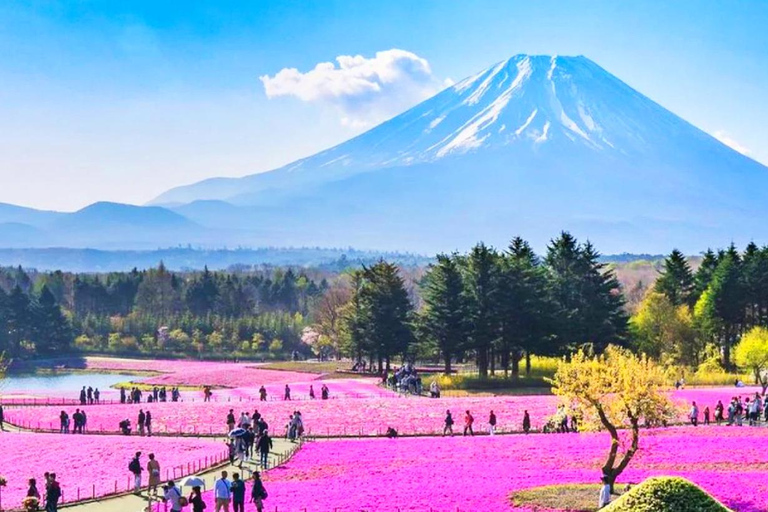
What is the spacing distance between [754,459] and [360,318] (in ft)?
188

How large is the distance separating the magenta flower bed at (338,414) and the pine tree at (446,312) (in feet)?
61.4

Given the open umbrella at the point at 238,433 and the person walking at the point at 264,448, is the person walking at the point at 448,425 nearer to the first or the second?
the person walking at the point at 264,448

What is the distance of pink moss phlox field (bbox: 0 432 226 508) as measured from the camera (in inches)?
1534

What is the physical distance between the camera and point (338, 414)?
56656 mm

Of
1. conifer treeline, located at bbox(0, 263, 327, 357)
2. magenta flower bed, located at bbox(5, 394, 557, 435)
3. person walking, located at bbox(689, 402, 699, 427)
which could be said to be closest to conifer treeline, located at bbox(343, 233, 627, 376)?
magenta flower bed, located at bbox(5, 394, 557, 435)

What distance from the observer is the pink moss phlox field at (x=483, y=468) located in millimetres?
32812

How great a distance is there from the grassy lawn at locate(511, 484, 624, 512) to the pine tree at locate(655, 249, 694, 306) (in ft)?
229

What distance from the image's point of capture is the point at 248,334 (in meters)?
146

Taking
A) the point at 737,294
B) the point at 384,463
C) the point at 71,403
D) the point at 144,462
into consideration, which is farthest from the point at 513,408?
the point at 737,294

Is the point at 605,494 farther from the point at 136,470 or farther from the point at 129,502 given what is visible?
the point at 136,470

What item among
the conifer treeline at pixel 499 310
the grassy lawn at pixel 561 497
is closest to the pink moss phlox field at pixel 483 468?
the grassy lawn at pixel 561 497

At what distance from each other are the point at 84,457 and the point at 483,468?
18.4 metres

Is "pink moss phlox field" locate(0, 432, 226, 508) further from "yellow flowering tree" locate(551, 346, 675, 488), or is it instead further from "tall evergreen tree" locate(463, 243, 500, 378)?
"tall evergreen tree" locate(463, 243, 500, 378)

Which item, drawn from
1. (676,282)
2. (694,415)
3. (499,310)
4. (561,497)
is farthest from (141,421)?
(676,282)
